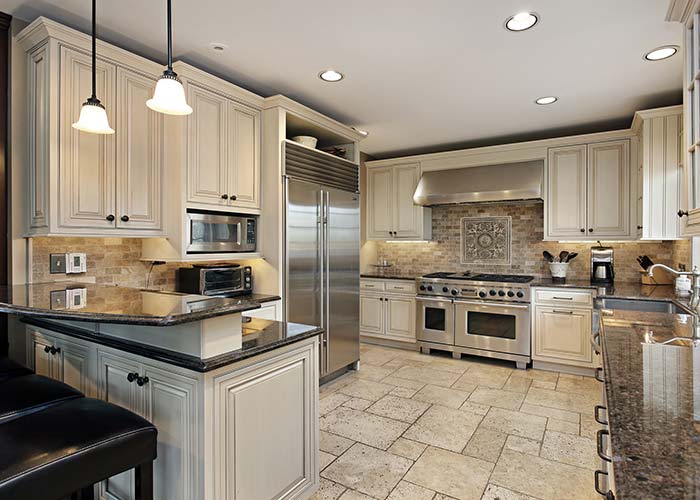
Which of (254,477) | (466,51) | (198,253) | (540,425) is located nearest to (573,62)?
(466,51)

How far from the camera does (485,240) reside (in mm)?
5074

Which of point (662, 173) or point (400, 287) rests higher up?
point (662, 173)

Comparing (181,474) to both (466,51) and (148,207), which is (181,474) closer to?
(148,207)

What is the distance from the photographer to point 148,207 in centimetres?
267

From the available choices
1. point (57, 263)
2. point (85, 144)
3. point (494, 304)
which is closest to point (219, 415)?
point (57, 263)

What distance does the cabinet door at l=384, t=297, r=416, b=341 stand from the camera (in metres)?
4.91

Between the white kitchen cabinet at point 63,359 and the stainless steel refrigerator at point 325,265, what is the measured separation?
154cm

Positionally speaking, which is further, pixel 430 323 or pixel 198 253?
pixel 430 323

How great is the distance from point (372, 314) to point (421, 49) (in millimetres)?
3374

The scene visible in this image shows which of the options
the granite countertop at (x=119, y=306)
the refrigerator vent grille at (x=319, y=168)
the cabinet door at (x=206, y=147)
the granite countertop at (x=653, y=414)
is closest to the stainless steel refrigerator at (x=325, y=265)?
the refrigerator vent grille at (x=319, y=168)

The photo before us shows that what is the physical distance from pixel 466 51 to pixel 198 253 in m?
2.27

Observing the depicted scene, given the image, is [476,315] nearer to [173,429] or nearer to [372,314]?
[372,314]

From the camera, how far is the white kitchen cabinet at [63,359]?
194cm

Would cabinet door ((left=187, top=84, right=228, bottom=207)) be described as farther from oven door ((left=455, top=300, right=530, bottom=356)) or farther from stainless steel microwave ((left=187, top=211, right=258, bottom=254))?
oven door ((left=455, top=300, right=530, bottom=356))
